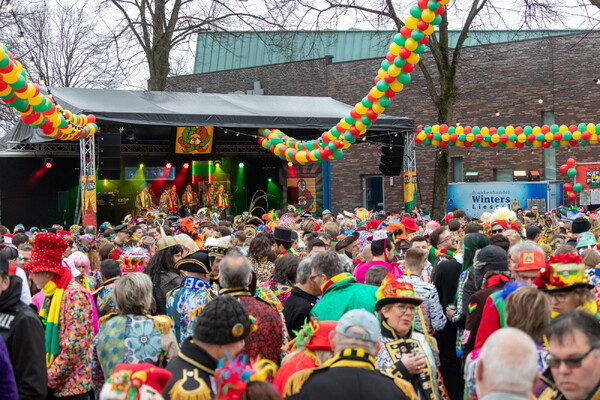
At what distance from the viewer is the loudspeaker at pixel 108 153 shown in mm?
16062

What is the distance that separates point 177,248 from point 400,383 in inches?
123

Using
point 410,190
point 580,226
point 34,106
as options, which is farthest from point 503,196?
point 34,106

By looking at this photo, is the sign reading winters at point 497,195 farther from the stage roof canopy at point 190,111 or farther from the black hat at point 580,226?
the black hat at point 580,226

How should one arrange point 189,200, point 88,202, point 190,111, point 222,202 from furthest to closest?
point 222,202, point 189,200, point 190,111, point 88,202

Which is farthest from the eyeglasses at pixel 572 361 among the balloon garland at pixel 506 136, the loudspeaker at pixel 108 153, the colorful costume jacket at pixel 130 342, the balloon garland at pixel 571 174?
the balloon garland at pixel 571 174

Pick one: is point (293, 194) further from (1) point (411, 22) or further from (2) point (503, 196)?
(1) point (411, 22)

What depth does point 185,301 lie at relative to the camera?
4.78 metres

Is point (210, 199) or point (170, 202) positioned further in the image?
point (210, 199)

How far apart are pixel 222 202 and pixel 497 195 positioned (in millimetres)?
9483

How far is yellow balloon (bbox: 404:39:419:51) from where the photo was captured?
472 inches

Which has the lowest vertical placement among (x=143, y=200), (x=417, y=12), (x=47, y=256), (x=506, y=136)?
(x=47, y=256)

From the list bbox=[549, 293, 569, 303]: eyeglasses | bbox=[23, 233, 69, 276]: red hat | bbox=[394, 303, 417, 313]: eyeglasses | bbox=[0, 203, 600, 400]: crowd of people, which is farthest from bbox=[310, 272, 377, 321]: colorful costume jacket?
bbox=[23, 233, 69, 276]: red hat

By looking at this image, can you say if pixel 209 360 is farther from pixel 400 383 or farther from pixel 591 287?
pixel 591 287

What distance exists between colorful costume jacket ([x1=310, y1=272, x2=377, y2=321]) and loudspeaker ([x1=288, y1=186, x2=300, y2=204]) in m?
19.2
